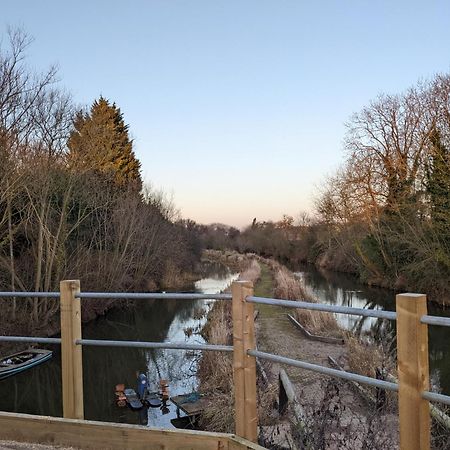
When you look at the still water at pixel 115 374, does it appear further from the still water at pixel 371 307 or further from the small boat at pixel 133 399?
the still water at pixel 371 307

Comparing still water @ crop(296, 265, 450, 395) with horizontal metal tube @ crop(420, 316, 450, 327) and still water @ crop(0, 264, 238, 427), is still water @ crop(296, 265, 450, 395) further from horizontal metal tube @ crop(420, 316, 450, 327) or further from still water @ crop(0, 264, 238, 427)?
horizontal metal tube @ crop(420, 316, 450, 327)

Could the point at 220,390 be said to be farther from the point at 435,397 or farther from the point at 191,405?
the point at 435,397

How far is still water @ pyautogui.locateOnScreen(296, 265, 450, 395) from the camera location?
1130 centimetres

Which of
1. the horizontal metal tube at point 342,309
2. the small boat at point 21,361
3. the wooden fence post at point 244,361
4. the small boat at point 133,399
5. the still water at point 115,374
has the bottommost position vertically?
the still water at point 115,374

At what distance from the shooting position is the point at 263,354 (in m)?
2.84

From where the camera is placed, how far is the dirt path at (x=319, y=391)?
4430 mm

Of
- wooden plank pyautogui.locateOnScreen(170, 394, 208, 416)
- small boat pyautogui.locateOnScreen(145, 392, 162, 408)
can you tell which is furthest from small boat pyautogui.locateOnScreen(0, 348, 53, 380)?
wooden plank pyautogui.locateOnScreen(170, 394, 208, 416)

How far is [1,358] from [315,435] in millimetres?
9753

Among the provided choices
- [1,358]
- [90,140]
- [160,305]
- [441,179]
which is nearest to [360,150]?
[441,179]

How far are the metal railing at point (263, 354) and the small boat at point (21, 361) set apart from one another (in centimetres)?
839

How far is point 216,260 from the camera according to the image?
53.1 metres

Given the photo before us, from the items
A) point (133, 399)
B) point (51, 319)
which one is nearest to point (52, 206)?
point (51, 319)

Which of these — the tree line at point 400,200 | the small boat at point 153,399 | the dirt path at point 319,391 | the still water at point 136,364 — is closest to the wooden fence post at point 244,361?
the dirt path at point 319,391

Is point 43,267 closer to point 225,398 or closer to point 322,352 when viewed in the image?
point 322,352
